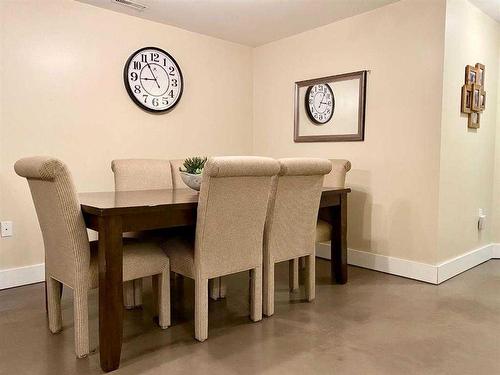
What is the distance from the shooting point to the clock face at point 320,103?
12.0 feet

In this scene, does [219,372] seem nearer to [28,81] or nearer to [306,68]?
[28,81]

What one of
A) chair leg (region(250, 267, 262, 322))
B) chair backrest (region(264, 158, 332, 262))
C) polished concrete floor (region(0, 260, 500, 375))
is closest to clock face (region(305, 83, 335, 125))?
chair backrest (region(264, 158, 332, 262))

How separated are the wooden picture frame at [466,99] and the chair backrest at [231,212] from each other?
1.96m

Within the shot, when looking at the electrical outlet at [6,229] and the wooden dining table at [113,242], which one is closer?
the wooden dining table at [113,242]

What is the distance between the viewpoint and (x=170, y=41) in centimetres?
367

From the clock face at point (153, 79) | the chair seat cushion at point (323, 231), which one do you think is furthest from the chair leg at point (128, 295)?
the clock face at point (153, 79)

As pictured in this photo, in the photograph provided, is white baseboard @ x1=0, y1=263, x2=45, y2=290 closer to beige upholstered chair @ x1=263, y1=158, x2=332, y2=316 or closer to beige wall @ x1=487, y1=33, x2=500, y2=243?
beige upholstered chair @ x1=263, y1=158, x2=332, y2=316

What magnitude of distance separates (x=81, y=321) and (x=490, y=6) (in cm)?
368

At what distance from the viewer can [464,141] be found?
3219mm

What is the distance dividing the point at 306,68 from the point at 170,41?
132 cm

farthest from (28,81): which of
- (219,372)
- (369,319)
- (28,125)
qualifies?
(369,319)

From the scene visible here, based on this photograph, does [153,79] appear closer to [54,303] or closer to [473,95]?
[54,303]

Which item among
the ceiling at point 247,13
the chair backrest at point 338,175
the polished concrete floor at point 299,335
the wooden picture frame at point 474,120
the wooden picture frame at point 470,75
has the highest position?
the ceiling at point 247,13

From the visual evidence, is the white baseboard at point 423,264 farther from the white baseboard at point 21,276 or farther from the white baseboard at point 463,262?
the white baseboard at point 21,276
